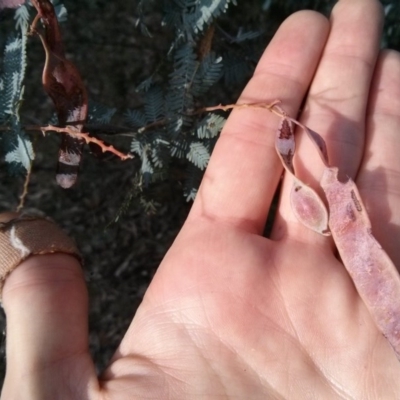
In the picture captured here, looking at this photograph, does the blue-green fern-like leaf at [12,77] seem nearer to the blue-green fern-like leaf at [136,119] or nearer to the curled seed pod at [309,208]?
the blue-green fern-like leaf at [136,119]

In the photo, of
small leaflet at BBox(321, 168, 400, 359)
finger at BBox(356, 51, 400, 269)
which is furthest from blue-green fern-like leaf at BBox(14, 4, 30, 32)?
finger at BBox(356, 51, 400, 269)

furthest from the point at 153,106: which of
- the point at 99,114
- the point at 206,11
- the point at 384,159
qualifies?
the point at 384,159

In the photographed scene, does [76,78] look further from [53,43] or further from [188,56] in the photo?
[188,56]

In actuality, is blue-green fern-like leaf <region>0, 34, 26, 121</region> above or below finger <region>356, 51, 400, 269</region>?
above

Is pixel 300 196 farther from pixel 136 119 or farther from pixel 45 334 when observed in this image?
pixel 45 334

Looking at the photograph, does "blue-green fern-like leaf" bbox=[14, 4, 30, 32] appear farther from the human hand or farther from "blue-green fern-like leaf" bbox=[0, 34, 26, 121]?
the human hand

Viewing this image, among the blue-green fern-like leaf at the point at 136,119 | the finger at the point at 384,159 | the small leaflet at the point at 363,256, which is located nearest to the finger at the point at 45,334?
the blue-green fern-like leaf at the point at 136,119

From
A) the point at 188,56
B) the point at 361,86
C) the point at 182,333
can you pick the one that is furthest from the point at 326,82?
the point at 182,333
